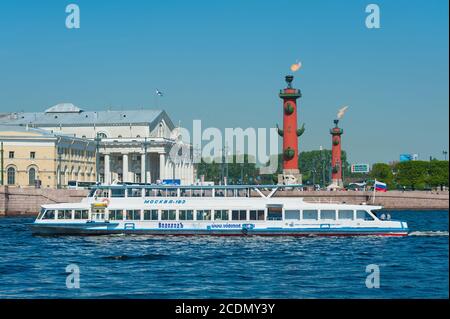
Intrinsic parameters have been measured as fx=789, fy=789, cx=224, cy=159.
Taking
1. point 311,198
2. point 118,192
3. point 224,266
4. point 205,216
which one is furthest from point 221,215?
point 311,198

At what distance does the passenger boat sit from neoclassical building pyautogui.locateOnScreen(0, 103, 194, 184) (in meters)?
57.8

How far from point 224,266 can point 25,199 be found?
49300 mm

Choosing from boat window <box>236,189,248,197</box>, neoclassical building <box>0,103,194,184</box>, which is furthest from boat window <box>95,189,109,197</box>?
neoclassical building <box>0,103,194,184</box>

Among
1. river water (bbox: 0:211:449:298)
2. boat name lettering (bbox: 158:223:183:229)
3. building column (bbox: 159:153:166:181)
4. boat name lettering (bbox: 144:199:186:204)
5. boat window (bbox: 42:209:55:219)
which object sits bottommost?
river water (bbox: 0:211:449:298)

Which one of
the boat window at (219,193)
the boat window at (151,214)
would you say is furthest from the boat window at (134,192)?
the boat window at (219,193)

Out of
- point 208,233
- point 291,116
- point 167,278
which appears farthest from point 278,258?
point 291,116

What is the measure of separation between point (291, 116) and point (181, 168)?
33.7 m

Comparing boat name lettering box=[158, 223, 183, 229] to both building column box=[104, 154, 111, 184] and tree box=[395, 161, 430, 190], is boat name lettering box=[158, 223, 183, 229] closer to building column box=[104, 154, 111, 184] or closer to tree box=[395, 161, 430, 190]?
building column box=[104, 154, 111, 184]

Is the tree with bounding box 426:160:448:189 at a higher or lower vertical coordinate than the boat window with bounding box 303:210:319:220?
higher

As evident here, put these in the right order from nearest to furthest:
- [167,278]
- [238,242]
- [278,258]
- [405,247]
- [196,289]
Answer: [196,289] < [167,278] < [278,258] < [405,247] < [238,242]

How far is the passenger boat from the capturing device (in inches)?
1576

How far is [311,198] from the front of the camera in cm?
7606
